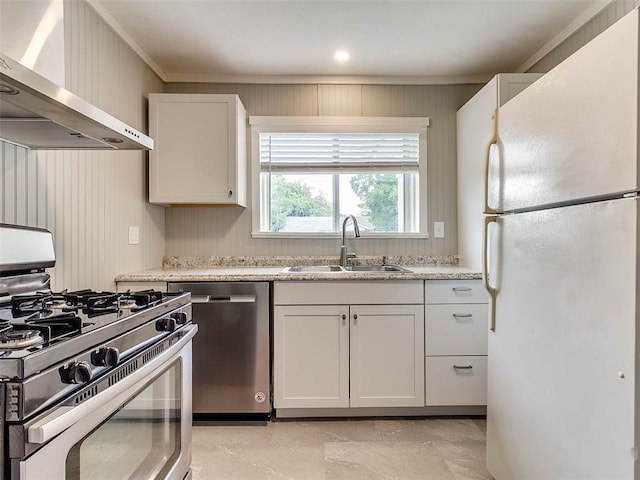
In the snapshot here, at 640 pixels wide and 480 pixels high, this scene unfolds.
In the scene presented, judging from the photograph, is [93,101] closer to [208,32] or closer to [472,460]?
[208,32]

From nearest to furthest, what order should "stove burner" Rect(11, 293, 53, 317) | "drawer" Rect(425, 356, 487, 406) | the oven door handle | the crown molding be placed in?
the oven door handle < "stove burner" Rect(11, 293, 53, 317) < the crown molding < "drawer" Rect(425, 356, 487, 406)

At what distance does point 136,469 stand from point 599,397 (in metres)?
1.32

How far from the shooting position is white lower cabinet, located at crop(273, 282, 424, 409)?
2100 millimetres

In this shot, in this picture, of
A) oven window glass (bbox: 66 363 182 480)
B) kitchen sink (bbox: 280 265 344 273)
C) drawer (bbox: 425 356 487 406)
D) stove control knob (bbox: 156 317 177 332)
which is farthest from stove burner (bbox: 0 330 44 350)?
drawer (bbox: 425 356 487 406)

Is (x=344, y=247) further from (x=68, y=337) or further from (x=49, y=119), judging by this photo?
(x=68, y=337)

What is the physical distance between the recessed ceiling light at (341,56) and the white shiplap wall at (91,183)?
130cm

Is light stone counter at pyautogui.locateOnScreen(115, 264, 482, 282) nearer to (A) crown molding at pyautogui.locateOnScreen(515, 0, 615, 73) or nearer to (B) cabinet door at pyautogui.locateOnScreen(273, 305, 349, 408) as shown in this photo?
(B) cabinet door at pyautogui.locateOnScreen(273, 305, 349, 408)

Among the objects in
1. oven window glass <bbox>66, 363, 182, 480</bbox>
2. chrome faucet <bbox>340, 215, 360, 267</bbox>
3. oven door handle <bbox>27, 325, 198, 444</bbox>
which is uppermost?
chrome faucet <bbox>340, 215, 360, 267</bbox>

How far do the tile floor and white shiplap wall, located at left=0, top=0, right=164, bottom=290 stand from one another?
1.09 m

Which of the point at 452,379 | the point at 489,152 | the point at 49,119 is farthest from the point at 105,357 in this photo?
the point at 452,379

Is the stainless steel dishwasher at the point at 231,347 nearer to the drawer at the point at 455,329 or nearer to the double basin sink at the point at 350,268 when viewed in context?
the double basin sink at the point at 350,268

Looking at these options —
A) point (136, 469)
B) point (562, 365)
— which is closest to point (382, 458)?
point (562, 365)

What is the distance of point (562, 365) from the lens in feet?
3.67

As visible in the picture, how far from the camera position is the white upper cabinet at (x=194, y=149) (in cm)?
235
